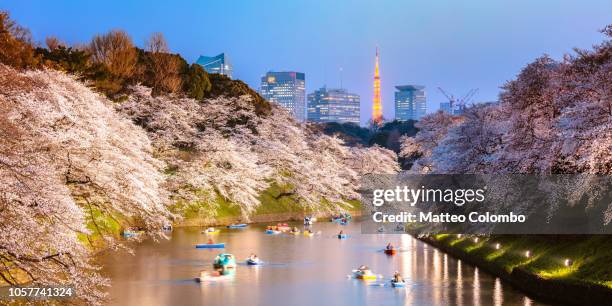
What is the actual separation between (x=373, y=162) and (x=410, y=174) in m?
37.9

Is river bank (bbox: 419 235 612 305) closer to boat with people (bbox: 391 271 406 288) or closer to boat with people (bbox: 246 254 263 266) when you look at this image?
boat with people (bbox: 391 271 406 288)

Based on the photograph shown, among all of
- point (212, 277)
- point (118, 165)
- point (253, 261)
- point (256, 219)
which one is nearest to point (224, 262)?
point (253, 261)

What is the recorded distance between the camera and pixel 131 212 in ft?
113

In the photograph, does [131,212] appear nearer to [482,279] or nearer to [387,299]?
[387,299]

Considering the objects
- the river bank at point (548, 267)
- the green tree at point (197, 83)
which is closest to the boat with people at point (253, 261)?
the river bank at point (548, 267)

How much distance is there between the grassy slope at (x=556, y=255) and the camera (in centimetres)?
2684

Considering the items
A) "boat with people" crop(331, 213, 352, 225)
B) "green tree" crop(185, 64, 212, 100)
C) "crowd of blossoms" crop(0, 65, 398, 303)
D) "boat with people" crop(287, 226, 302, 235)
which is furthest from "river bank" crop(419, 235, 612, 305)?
"green tree" crop(185, 64, 212, 100)

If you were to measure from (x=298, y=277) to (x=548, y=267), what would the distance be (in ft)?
41.7

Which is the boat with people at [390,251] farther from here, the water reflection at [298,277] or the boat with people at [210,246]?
the boat with people at [210,246]

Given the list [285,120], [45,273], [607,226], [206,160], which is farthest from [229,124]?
[45,273]

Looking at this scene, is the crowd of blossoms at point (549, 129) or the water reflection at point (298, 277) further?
the water reflection at point (298, 277)

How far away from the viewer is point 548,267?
100 feet

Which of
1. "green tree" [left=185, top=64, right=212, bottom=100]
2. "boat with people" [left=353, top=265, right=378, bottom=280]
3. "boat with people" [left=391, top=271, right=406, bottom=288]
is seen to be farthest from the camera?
"green tree" [left=185, top=64, right=212, bottom=100]

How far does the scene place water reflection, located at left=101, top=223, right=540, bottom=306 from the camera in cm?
3127
